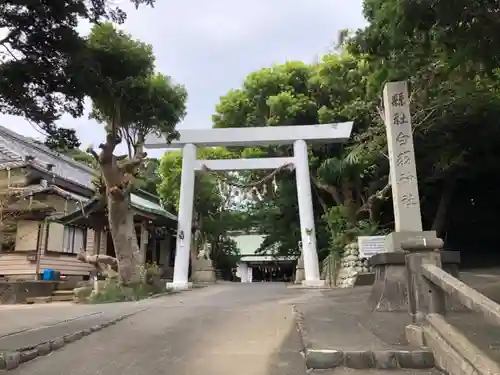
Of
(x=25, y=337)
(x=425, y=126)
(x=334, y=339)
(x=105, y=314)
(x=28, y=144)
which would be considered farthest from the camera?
(x=28, y=144)

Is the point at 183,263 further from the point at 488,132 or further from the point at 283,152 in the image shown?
the point at 488,132

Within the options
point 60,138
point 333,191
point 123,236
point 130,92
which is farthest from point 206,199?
point 60,138

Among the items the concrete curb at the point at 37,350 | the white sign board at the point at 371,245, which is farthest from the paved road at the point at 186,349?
the white sign board at the point at 371,245

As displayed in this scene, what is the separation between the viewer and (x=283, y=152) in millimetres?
23312

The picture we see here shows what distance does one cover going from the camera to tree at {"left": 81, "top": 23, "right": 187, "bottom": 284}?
37.0 ft

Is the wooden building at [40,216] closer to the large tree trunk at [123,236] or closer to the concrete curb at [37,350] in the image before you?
the large tree trunk at [123,236]

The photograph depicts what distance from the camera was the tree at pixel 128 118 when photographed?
444 inches

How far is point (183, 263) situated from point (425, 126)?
1047 cm

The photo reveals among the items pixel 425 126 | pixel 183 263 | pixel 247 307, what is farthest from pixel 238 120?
pixel 247 307

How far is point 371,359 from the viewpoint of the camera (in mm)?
4652

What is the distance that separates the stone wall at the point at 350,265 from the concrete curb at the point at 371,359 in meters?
11.3

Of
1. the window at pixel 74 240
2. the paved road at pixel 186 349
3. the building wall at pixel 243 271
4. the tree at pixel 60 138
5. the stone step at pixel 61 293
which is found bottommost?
the paved road at pixel 186 349

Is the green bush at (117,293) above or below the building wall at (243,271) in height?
below

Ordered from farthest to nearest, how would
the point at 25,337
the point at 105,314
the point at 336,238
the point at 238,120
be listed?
the point at 238,120 < the point at 336,238 < the point at 105,314 < the point at 25,337
